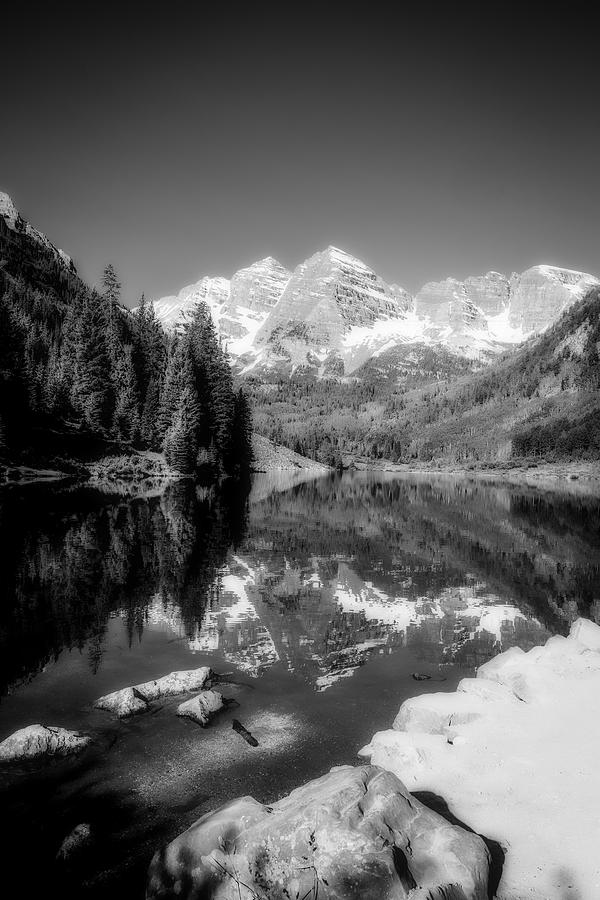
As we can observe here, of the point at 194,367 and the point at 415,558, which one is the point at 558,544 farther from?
the point at 194,367

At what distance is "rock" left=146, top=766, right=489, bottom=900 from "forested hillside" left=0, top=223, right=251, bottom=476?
246ft

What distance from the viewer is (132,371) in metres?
107

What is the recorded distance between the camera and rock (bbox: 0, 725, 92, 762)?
10.5 metres

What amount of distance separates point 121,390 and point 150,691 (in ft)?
299

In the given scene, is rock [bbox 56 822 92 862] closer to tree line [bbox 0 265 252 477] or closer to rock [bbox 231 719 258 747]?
rock [bbox 231 719 258 747]

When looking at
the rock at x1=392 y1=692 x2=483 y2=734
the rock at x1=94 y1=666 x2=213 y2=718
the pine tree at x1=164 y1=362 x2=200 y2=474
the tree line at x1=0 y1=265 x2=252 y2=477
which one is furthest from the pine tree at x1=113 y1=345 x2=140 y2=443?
the rock at x1=392 y1=692 x2=483 y2=734

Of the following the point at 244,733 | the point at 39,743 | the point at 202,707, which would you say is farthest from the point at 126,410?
the point at 244,733

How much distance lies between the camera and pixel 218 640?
18.2 meters

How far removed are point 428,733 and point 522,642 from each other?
10127 millimetres

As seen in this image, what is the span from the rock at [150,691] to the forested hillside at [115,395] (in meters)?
67.9

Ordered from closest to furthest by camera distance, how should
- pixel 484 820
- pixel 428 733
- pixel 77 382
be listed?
pixel 484 820
pixel 428 733
pixel 77 382

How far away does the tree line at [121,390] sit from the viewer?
77.4 meters

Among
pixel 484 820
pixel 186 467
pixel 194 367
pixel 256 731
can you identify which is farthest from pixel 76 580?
pixel 194 367

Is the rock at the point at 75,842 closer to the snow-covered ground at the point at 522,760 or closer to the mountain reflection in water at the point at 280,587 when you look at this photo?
the snow-covered ground at the point at 522,760
